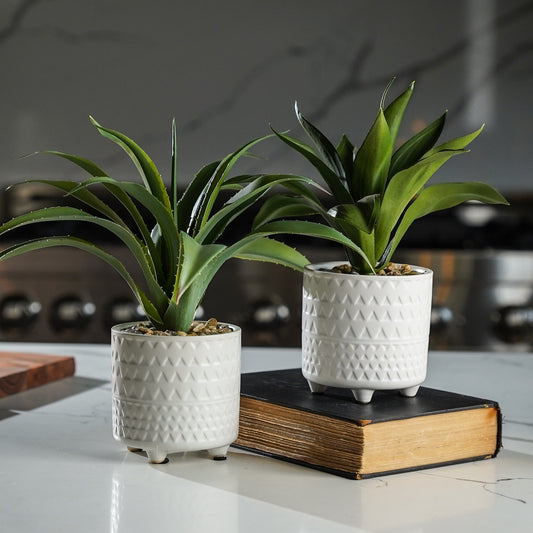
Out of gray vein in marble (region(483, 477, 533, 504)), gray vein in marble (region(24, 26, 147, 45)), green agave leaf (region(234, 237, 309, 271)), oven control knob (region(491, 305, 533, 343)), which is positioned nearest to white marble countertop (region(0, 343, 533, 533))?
gray vein in marble (region(483, 477, 533, 504))

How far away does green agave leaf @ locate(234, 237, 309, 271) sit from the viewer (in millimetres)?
939

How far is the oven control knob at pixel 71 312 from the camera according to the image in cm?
256

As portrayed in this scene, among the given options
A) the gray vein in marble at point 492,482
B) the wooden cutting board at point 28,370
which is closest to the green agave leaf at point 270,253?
the gray vein in marble at point 492,482

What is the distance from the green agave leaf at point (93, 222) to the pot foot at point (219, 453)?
164 mm

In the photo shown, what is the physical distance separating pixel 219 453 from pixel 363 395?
0.16m

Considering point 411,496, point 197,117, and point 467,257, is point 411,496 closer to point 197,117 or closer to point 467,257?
point 467,257

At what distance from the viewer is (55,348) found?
1.60 meters

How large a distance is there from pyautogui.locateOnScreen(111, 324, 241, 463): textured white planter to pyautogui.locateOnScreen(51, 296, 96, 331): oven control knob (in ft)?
5.57

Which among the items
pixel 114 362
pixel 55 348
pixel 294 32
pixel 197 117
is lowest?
pixel 55 348

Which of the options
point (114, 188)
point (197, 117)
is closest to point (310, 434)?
point (114, 188)

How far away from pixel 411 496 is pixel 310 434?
0.13 m

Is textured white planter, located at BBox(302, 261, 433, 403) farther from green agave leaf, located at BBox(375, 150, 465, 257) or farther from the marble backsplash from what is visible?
the marble backsplash

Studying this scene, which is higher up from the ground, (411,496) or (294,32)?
(294,32)

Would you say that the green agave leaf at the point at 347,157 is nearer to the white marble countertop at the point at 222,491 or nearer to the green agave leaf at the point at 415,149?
the green agave leaf at the point at 415,149
